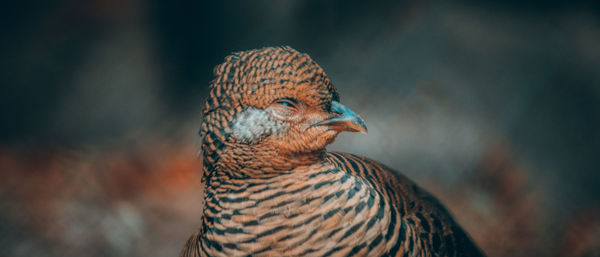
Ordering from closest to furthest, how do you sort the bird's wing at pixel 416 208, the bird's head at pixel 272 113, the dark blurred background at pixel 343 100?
the bird's head at pixel 272 113 → the bird's wing at pixel 416 208 → the dark blurred background at pixel 343 100

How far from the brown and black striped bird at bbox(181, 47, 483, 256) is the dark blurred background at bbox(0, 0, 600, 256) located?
4.70ft

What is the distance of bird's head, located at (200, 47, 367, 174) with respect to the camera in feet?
4.04

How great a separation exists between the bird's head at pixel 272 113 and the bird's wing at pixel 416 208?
22cm

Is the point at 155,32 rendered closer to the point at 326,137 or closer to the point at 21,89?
the point at 21,89

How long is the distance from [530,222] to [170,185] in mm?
2406

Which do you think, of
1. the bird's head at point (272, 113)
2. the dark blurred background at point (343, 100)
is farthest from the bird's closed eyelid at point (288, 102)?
the dark blurred background at point (343, 100)

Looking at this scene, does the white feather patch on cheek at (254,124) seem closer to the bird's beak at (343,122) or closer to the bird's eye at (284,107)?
the bird's eye at (284,107)

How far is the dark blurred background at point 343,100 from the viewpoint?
2.61m

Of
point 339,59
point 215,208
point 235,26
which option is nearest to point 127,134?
point 235,26

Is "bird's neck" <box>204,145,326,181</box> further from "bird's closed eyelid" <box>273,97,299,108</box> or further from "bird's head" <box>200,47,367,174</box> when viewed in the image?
"bird's closed eyelid" <box>273,97,299,108</box>

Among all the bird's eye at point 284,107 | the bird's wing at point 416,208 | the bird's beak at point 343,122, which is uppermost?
the bird's eye at point 284,107

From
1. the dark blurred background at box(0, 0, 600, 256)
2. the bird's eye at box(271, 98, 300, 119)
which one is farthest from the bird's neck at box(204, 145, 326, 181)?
the dark blurred background at box(0, 0, 600, 256)

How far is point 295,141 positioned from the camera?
1260 millimetres

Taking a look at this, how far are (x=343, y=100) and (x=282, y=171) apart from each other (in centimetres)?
177
